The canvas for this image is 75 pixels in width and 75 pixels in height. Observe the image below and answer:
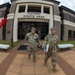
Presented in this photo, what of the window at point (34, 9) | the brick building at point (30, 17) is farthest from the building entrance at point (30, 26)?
the window at point (34, 9)

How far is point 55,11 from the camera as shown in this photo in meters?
31.1

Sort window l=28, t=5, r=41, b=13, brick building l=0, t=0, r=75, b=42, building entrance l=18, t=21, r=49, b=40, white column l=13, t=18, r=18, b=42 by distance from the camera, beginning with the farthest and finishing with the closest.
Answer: window l=28, t=5, r=41, b=13, building entrance l=18, t=21, r=49, b=40, white column l=13, t=18, r=18, b=42, brick building l=0, t=0, r=75, b=42

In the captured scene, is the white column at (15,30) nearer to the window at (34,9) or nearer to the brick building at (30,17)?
the brick building at (30,17)

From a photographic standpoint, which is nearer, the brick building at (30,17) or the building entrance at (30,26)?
the brick building at (30,17)

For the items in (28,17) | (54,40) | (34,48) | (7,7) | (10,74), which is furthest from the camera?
(7,7)

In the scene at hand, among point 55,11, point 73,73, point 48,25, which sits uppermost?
point 55,11

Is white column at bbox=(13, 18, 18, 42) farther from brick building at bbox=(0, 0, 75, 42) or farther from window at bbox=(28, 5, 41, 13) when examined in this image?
window at bbox=(28, 5, 41, 13)

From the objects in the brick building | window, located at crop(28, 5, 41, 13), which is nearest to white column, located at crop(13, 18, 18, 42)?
the brick building

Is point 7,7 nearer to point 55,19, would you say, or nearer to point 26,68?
point 55,19

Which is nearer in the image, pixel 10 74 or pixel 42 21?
pixel 10 74

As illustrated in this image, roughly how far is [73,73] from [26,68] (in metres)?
2.18

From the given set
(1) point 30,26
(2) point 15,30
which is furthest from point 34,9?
(2) point 15,30

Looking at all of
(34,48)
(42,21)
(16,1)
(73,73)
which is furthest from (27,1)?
(73,73)

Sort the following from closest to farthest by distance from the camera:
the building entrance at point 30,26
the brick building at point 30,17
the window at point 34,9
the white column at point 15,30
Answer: the brick building at point 30,17 → the white column at point 15,30 → the building entrance at point 30,26 → the window at point 34,9
